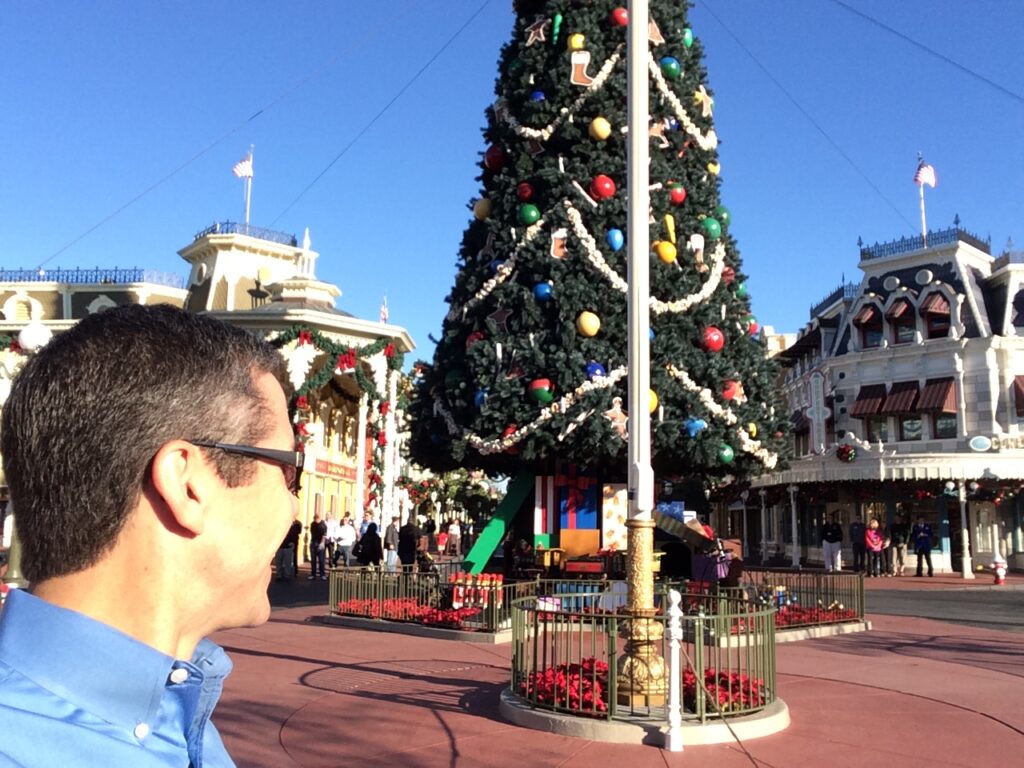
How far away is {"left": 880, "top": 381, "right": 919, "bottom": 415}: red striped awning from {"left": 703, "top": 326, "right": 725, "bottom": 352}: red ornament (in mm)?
23433

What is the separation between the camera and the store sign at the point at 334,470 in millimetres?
35900

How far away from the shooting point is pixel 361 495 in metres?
30.7

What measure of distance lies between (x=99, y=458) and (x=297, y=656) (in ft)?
37.2

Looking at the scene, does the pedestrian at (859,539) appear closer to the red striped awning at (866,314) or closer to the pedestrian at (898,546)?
the pedestrian at (898,546)

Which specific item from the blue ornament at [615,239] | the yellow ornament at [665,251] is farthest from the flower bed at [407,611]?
the yellow ornament at [665,251]

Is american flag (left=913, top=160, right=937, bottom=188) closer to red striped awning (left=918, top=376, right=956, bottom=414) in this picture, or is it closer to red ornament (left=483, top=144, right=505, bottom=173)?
red striped awning (left=918, top=376, right=956, bottom=414)

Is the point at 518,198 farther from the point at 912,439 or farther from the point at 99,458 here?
the point at 912,439

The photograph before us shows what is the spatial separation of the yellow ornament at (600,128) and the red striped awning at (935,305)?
2542cm

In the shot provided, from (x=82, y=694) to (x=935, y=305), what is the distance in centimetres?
3990

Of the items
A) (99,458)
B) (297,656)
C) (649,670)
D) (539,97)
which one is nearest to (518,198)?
(539,97)

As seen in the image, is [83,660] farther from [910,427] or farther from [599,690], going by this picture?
[910,427]

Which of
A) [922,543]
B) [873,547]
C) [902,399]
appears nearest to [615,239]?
[873,547]

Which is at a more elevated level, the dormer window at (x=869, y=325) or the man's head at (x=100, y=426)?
the dormer window at (x=869, y=325)

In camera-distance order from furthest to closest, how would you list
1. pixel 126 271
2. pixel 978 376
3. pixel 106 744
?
pixel 126 271 < pixel 978 376 < pixel 106 744
